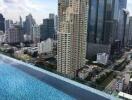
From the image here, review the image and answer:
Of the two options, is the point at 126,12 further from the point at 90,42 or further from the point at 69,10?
A: the point at 69,10

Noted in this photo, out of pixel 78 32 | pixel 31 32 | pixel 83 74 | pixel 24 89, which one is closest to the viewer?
pixel 24 89

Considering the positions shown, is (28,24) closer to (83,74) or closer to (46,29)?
(46,29)

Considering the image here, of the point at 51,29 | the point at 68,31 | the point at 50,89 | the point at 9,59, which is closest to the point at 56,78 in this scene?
the point at 50,89

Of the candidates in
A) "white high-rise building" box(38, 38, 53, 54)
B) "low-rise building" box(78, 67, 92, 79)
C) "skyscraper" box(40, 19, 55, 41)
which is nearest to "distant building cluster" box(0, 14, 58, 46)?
"skyscraper" box(40, 19, 55, 41)

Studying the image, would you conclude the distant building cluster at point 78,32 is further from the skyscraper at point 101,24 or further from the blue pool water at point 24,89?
the blue pool water at point 24,89

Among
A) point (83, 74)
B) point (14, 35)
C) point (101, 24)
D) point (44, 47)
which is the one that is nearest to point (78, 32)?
point (83, 74)

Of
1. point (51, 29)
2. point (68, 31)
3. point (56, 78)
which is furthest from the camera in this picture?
point (51, 29)
